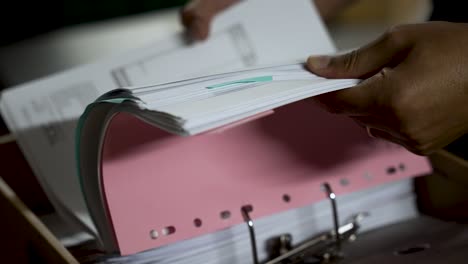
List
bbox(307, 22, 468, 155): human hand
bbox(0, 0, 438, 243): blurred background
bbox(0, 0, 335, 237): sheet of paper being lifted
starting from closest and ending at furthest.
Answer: bbox(307, 22, 468, 155): human hand, bbox(0, 0, 335, 237): sheet of paper being lifted, bbox(0, 0, 438, 243): blurred background

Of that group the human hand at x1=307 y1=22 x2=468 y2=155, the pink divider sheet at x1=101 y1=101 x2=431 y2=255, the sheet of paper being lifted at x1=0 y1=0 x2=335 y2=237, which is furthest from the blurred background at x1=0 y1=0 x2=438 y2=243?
the human hand at x1=307 y1=22 x2=468 y2=155

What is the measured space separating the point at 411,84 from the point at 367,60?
46 millimetres

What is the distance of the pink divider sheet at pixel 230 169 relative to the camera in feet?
1.55

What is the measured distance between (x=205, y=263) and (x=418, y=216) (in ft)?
0.67

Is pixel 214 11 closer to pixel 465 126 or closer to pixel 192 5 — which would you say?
pixel 192 5

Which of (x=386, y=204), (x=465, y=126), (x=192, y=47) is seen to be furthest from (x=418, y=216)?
(x=192, y=47)

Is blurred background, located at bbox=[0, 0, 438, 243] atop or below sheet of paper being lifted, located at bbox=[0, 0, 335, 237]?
atop

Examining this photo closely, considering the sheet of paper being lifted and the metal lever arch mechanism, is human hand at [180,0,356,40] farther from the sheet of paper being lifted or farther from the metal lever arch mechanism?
the metal lever arch mechanism

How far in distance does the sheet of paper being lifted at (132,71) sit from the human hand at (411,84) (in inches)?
3.8

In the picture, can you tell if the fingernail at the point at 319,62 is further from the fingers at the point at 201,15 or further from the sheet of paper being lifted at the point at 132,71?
the fingers at the point at 201,15

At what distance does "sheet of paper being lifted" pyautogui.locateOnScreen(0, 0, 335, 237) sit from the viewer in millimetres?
586

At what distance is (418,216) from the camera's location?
582 millimetres

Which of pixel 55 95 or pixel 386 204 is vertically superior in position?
pixel 55 95

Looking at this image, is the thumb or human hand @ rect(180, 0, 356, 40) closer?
the thumb
